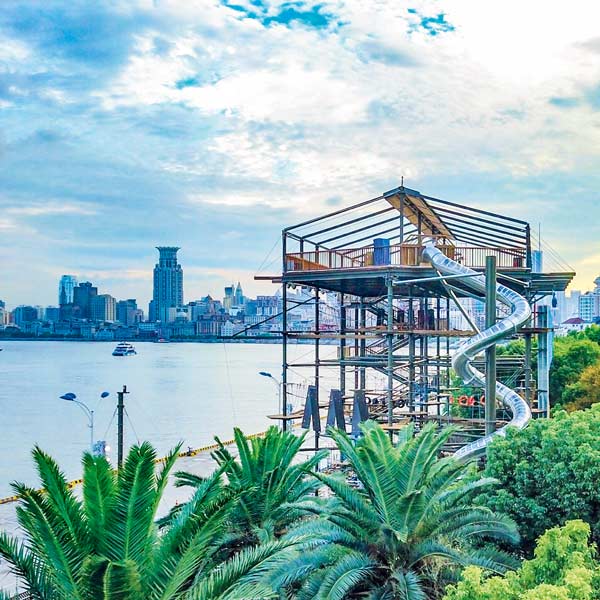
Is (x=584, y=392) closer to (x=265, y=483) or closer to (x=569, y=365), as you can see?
(x=569, y=365)

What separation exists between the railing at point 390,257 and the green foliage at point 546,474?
45.9ft

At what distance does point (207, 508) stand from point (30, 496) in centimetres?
222

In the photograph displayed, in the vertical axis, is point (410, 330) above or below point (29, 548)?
above

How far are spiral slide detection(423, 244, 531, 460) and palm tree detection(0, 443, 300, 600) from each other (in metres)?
9.29

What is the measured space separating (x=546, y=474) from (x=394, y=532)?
3.37 metres

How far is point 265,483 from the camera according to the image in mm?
16094

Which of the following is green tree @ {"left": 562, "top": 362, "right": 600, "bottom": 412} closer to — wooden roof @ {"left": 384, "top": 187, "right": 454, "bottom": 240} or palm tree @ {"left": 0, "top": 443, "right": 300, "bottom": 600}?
wooden roof @ {"left": 384, "top": 187, "right": 454, "bottom": 240}

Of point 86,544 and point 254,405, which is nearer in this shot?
point 86,544

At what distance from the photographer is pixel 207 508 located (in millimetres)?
9977

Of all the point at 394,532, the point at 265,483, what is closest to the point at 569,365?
the point at 265,483

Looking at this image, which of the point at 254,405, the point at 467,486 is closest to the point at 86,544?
the point at 467,486

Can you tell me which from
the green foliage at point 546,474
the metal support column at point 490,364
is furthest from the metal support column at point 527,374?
the green foliage at point 546,474

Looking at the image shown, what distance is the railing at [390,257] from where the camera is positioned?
29.1m

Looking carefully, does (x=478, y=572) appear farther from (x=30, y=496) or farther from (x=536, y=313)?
(x=536, y=313)
